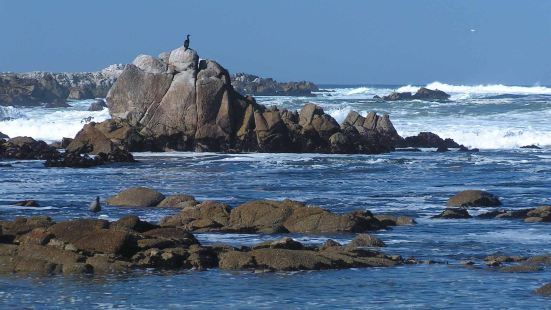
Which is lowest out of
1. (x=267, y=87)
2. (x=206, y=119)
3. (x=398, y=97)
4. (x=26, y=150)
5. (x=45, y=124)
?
(x=26, y=150)

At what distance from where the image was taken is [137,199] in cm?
2809

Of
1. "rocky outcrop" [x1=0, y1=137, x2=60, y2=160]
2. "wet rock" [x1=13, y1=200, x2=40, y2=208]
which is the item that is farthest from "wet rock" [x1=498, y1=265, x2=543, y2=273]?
"rocky outcrop" [x1=0, y1=137, x2=60, y2=160]

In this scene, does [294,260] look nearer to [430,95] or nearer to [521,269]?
[521,269]

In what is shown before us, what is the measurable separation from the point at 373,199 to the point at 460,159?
50.8 ft

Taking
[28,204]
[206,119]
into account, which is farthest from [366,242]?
[206,119]

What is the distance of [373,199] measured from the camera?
30172 millimetres

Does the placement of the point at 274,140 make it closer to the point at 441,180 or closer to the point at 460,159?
the point at 460,159

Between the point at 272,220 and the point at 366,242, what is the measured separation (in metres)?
2.97

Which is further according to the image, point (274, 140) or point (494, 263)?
point (274, 140)

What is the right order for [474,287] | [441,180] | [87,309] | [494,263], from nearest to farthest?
[87,309], [474,287], [494,263], [441,180]

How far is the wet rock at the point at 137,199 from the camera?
2802cm

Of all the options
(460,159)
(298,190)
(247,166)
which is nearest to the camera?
(298,190)

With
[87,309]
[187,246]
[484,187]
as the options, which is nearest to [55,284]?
[87,309]

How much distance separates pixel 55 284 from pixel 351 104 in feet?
206
